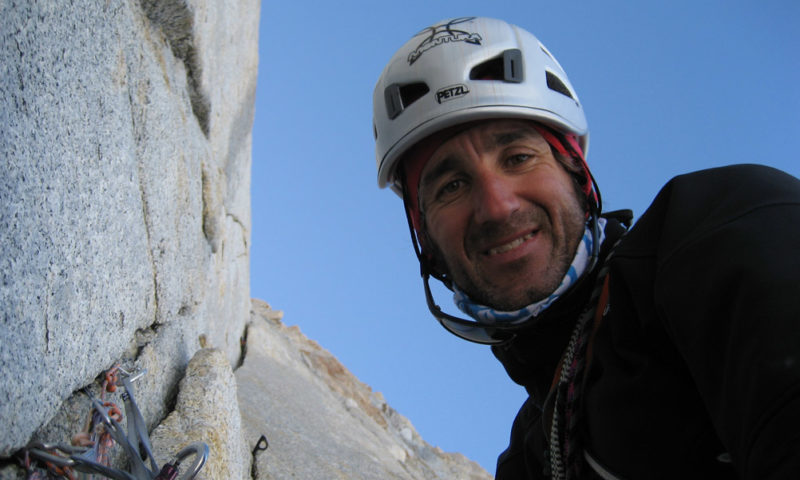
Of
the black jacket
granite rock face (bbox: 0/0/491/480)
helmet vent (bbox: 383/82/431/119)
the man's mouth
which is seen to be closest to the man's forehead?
helmet vent (bbox: 383/82/431/119)

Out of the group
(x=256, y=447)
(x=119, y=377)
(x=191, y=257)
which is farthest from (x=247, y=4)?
(x=119, y=377)

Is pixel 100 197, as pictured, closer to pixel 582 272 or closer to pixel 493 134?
pixel 493 134

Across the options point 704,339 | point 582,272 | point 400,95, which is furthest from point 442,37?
point 704,339

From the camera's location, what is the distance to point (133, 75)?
302 centimetres

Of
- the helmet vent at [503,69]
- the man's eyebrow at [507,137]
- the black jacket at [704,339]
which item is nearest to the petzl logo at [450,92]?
the helmet vent at [503,69]

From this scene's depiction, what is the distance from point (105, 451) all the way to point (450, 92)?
2.29m

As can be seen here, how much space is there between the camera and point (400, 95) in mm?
3479

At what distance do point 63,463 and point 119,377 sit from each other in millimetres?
854

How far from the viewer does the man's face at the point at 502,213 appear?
2754 millimetres

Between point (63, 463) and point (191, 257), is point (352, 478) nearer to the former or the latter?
point (191, 257)

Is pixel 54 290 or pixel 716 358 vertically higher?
pixel 716 358

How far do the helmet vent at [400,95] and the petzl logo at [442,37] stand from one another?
5.6 inches

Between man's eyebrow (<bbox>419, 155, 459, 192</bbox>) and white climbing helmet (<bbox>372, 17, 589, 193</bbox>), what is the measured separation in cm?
20

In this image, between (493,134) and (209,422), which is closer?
(493,134)
